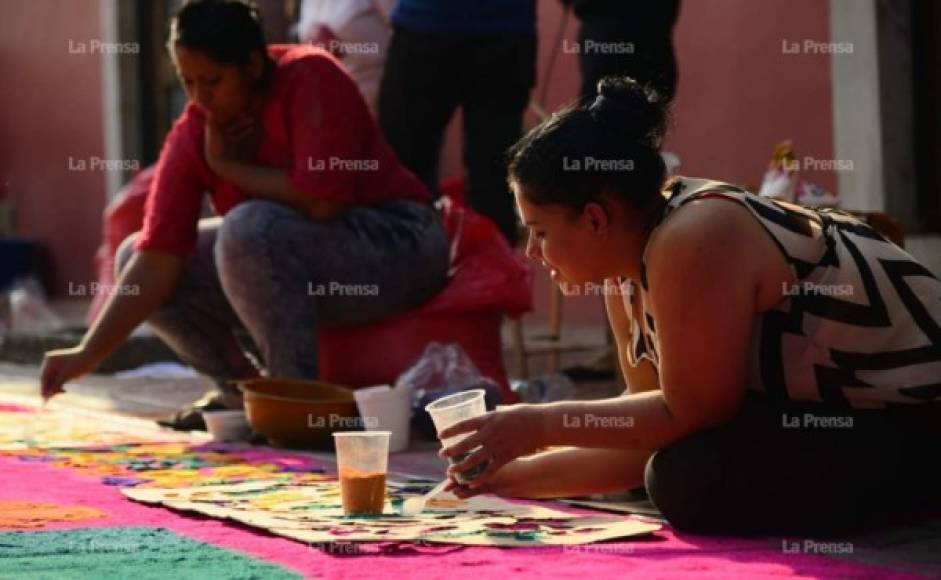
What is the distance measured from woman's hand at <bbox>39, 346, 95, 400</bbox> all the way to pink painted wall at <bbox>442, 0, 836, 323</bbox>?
3039mm

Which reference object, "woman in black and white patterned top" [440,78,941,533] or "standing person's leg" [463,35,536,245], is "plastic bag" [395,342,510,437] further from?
"woman in black and white patterned top" [440,78,941,533]

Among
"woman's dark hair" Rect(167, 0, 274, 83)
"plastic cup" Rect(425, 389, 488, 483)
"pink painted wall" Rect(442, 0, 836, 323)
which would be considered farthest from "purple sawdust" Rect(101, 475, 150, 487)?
"pink painted wall" Rect(442, 0, 836, 323)

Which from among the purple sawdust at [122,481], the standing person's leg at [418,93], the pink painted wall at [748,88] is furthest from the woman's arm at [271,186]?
the pink painted wall at [748,88]

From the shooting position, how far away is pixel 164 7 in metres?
11.5

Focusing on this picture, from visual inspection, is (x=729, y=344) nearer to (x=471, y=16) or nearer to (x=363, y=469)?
(x=363, y=469)

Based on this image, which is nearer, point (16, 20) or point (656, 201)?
point (656, 201)

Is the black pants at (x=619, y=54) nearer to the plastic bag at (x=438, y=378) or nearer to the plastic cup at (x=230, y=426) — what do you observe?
the plastic bag at (x=438, y=378)

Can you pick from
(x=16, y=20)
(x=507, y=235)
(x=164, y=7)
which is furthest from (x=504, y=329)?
(x=16, y=20)

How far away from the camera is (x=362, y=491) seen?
10.2ft

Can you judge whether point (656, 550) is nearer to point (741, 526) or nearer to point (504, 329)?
point (741, 526)

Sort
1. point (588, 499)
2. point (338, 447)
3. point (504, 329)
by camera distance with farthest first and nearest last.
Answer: point (504, 329) < point (588, 499) < point (338, 447)

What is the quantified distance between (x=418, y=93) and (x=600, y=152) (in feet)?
8.65

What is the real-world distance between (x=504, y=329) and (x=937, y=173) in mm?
2645

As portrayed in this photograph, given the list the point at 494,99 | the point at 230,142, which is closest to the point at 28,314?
the point at 494,99
